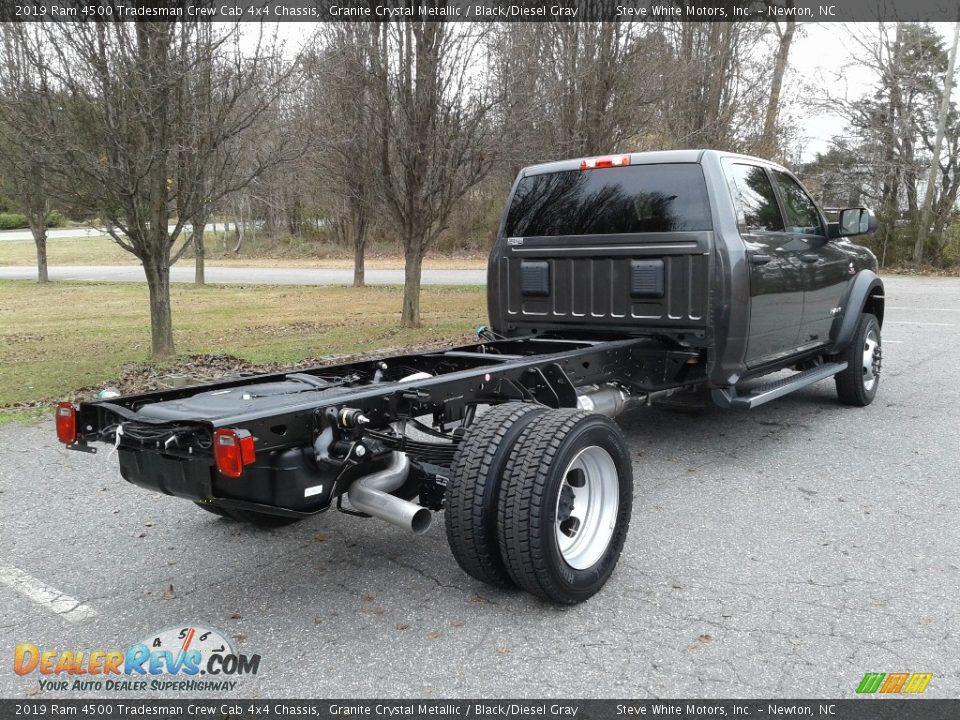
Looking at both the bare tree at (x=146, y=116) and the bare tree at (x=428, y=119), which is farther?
the bare tree at (x=428, y=119)

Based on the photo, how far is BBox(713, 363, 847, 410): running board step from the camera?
555cm

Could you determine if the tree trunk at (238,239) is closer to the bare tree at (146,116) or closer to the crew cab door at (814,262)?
the bare tree at (146,116)

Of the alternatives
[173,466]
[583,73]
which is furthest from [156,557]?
[583,73]

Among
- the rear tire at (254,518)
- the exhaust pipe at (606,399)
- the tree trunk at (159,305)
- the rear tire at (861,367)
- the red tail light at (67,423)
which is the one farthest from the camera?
the tree trunk at (159,305)

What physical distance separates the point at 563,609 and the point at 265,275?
26.7 m

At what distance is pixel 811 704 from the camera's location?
284 centimetres

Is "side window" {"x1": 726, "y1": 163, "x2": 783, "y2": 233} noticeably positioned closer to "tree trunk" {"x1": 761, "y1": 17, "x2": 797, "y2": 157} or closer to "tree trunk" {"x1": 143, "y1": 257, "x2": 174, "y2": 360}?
"tree trunk" {"x1": 143, "y1": 257, "x2": 174, "y2": 360}

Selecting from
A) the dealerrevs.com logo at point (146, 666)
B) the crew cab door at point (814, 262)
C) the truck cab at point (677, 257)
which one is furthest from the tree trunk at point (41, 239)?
the dealerrevs.com logo at point (146, 666)

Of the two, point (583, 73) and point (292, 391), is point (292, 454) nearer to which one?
point (292, 391)

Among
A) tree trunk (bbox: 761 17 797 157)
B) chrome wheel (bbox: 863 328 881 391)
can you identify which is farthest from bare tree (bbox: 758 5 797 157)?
chrome wheel (bbox: 863 328 881 391)

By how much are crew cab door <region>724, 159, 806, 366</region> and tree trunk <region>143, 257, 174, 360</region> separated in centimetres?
663

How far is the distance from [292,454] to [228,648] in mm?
815

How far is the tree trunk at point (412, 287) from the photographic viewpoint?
1234cm

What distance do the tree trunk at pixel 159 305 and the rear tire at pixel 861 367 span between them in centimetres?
737
